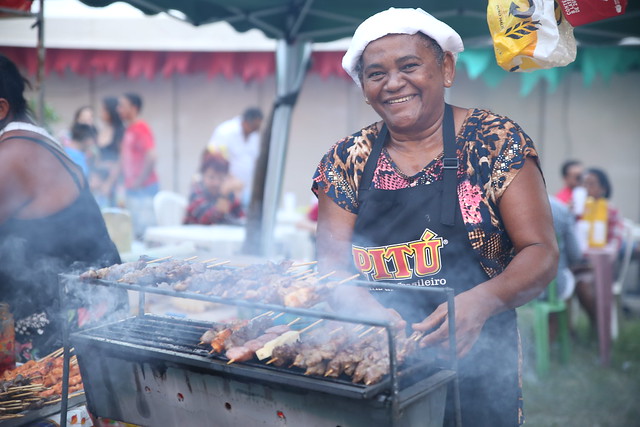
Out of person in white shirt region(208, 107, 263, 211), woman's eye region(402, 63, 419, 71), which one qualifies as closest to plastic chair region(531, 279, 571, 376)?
woman's eye region(402, 63, 419, 71)

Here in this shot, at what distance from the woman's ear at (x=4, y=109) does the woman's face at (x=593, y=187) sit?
692 cm

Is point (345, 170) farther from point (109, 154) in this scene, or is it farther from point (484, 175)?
point (109, 154)

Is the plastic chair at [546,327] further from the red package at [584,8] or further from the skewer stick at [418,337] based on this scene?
the skewer stick at [418,337]

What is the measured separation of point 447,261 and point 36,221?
6.77ft

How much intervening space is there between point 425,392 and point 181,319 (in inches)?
51.6

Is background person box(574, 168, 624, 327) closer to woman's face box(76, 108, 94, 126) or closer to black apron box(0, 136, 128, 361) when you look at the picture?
black apron box(0, 136, 128, 361)

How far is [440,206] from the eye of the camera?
2.32 meters

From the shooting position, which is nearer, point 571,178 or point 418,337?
point 418,337

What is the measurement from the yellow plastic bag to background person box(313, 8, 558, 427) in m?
0.35

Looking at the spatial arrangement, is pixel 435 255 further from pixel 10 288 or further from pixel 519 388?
pixel 10 288

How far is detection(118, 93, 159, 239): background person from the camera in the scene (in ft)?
30.1

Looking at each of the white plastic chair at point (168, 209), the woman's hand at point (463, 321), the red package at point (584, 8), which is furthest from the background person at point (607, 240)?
the white plastic chair at point (168, 209)

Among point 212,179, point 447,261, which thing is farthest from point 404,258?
point 212,179

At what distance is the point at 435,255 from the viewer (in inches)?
92.4
